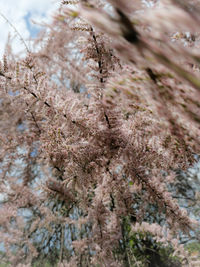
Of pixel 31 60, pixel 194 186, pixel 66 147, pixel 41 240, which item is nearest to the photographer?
pixel 66 147

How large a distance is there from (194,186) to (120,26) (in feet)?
16.7

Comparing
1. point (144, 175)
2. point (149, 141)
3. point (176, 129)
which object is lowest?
point (144, 175)

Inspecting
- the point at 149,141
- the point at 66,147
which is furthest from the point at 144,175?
the point at 66,147

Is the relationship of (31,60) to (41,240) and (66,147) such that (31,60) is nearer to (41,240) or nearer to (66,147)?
(66,147)

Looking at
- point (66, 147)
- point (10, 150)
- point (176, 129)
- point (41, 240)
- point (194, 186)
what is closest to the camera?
point (176, 129)

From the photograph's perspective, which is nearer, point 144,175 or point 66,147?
point 66,147

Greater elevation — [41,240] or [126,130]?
[126,130]

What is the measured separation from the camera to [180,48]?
469mm

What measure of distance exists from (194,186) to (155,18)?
5.11 m

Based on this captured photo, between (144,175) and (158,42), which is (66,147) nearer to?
(144,175)

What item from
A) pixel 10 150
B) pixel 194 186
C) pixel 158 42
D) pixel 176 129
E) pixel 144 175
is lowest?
pixel 194 186

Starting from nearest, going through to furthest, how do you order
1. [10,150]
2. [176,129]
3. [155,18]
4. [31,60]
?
[155,18] → [176,129] → [31,60] → [10,150]

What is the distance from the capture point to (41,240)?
417 centimetres

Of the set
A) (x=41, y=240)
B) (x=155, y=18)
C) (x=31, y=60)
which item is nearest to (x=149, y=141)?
(x=31, y=60)
